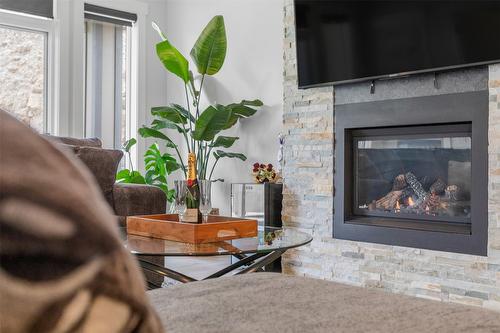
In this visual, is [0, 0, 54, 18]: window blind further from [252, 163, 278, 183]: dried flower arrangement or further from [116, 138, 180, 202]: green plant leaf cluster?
[252, 163, 278, 183]: dried flower arrangement

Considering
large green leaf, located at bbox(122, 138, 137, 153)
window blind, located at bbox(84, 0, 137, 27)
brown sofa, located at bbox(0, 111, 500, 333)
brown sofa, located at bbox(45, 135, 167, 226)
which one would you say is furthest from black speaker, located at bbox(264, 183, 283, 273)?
brown sofa, located at bbox(0, 111, 500, 333)

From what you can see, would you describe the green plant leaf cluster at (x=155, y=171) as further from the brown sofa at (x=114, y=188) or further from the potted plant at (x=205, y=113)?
the brown sofa at (x=114, y=188)

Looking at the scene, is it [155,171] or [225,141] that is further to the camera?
[155,171]

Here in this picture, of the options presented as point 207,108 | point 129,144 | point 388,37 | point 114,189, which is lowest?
point 114,189

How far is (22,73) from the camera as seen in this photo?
16.3ft

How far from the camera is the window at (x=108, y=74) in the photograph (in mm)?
5324

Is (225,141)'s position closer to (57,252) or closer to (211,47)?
(211,47)

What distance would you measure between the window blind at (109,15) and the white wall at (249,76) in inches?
26.0

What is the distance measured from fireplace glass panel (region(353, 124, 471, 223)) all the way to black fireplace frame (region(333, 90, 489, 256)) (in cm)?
4

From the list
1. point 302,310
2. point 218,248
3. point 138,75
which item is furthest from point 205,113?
point 302,310

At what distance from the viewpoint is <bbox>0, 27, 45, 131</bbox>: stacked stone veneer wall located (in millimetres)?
4871

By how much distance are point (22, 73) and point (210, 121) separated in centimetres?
191

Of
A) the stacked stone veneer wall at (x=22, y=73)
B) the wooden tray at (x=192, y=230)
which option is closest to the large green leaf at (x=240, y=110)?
the stacked stone veneer wall at (x=22, y=73)

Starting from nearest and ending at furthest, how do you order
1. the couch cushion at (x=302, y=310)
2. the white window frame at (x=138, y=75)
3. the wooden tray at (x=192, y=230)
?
the couch cushion at (x=302, y=310), the wooden tray at (x=192, y=230), the white window frame at (x=138, y=75)
